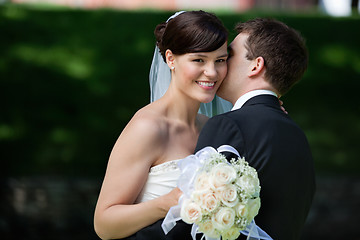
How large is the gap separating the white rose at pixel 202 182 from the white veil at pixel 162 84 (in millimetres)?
1334

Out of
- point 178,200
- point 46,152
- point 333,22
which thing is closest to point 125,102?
point 46,152

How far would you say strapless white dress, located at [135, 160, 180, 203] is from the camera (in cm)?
333

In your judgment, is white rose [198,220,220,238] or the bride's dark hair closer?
white rose [198,220,220,238]

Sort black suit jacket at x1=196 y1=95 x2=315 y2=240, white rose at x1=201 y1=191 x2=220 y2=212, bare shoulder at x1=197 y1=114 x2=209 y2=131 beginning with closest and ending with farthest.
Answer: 1. white rose at x1=201 y1=191 x2=220 y2=212
2. black suit jacket at x1=196 y1=95 x2=315 y2=240
3. bare shoulder at x1=197 y1=114 x2=209 y2=131

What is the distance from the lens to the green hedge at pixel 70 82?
27.3 ft

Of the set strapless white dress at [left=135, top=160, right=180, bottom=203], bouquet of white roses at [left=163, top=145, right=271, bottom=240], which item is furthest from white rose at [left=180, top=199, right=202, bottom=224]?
strapless white dress at [left=135, top=160, right=180, bottom=203]

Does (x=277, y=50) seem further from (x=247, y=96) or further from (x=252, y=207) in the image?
(x=252, y=207)

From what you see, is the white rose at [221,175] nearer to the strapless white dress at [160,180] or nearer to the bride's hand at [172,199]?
the bride's hand at [172,199]

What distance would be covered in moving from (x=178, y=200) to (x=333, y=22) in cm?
668

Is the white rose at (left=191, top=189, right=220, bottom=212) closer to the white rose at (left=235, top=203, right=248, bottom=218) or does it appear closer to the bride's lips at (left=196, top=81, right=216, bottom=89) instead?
the white rose at (left=235, top=203, right=248, bottom=218)

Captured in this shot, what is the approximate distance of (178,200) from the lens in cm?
280

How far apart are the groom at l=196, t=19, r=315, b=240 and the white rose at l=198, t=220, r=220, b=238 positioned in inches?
16.9

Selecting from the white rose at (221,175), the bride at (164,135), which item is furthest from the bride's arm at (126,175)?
the white rose at (221,175)

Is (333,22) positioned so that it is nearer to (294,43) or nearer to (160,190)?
(294,43)
